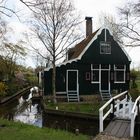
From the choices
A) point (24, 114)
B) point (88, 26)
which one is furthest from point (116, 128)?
point (88, 26)

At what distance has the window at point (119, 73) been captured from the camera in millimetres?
30766

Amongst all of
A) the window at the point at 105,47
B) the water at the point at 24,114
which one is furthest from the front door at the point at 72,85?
the window at the point at 105,47

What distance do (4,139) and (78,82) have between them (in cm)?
1880

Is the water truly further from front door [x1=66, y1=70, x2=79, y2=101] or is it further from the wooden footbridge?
the wooden footbridge

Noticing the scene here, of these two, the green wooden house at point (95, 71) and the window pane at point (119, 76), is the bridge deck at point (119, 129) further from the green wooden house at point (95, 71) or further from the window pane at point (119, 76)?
the window pane at point (119, 76)

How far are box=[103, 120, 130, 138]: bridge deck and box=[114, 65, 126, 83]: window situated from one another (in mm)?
16246

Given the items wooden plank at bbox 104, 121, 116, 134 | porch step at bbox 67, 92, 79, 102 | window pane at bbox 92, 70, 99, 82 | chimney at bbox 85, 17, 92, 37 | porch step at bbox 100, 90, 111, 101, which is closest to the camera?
wooden plank at bbox 104, 121, 116, 134

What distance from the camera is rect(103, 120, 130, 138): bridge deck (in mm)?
12445

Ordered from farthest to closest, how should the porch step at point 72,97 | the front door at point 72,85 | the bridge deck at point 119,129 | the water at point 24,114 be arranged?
the front door at point 72,85 → the porch step at point 72,97 → the water at point 24,114 → the bridge deck at point 119,129

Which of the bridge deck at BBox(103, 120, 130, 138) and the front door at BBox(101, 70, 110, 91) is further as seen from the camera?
the front door at BBox(101, 70, 110, 91)

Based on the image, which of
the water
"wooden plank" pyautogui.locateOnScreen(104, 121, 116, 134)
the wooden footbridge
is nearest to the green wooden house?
the water

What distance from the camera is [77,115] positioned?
1998 centimetres

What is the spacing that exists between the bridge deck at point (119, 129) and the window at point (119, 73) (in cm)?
1625

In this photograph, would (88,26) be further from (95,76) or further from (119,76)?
(119,76)
